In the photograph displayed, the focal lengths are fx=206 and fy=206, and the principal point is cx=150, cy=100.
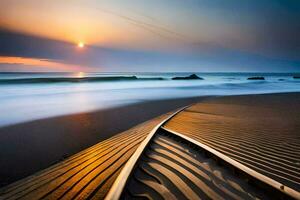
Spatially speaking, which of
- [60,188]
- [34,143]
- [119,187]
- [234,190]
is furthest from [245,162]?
[34,143]

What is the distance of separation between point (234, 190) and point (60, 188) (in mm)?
2266

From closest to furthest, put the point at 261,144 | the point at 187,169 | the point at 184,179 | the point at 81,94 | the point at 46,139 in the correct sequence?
the point at 184,179
the point at 187,169
the point at 261,144
the point at 46,139
the point at 81,94

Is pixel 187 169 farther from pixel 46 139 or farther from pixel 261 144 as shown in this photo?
pixel 46 139

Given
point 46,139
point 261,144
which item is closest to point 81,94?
point 46,139

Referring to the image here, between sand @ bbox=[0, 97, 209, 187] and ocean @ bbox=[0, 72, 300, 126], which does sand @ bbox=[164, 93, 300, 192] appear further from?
ocean @ bbox=[0, 72, 300, 126]

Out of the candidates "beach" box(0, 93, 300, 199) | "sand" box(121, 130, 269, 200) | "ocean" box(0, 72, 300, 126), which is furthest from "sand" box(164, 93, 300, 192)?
"ocean" box(0, 72, 300, 126)

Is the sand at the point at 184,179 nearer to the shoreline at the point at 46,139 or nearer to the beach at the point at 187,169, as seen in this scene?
the beach at the point at 187,169

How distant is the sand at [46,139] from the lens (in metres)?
4.83

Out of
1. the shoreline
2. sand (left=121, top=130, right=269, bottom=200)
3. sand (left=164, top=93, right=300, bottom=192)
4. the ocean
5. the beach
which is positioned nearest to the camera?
sand (left=121, top=130, right=269, bottom=200)

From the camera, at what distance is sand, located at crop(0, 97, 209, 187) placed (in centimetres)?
483

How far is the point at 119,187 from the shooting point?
2471 mm

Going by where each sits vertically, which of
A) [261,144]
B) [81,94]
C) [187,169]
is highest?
[187,169]

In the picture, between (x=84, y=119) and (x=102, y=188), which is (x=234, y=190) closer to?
(x=102, y=188)

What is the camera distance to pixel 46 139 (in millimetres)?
6605
